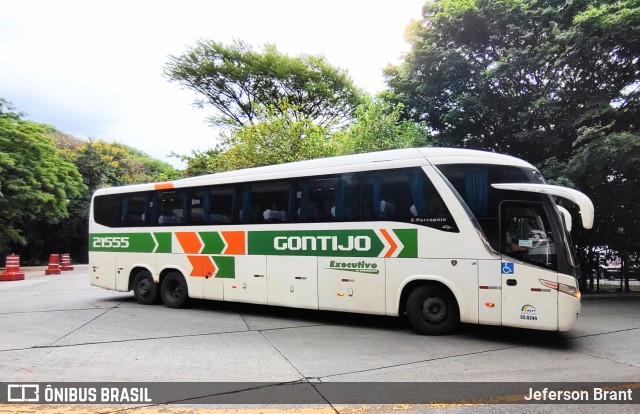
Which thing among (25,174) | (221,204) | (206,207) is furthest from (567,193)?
(25,174)

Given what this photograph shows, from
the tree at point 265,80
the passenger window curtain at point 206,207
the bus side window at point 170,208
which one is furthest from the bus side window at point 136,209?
the tree at point 265,80

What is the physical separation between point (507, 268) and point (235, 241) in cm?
562

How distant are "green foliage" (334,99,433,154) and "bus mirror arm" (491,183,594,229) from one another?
7.61 metres

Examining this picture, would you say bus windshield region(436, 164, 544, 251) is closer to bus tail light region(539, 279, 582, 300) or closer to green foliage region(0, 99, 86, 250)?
bus tail light region(539, 279, 582, 300)

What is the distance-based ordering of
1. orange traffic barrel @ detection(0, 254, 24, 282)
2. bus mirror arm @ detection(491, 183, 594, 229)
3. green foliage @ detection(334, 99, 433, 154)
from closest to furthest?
1. bus mirror arm @ detection(491, 183, 594, 229)
2. green foliage @ detection(334, 99, 433, 154)
3. orange traffic barrel @ detection(0, 254, 24, 282)

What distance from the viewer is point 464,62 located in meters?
14.1

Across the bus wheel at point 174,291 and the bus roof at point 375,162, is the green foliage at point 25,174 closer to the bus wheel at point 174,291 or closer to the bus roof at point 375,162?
the bus wheel at point 174,291

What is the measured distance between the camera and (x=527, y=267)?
23.3 feet

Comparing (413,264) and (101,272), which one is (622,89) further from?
(101,272)

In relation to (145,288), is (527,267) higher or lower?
higher

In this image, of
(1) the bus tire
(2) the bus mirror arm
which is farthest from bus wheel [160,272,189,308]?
(2) the bus mirror arm

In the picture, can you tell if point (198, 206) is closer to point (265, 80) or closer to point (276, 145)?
point (276, 145)

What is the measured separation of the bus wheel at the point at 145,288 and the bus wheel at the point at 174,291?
29cm

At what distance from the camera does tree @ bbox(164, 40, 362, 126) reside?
104 ft
